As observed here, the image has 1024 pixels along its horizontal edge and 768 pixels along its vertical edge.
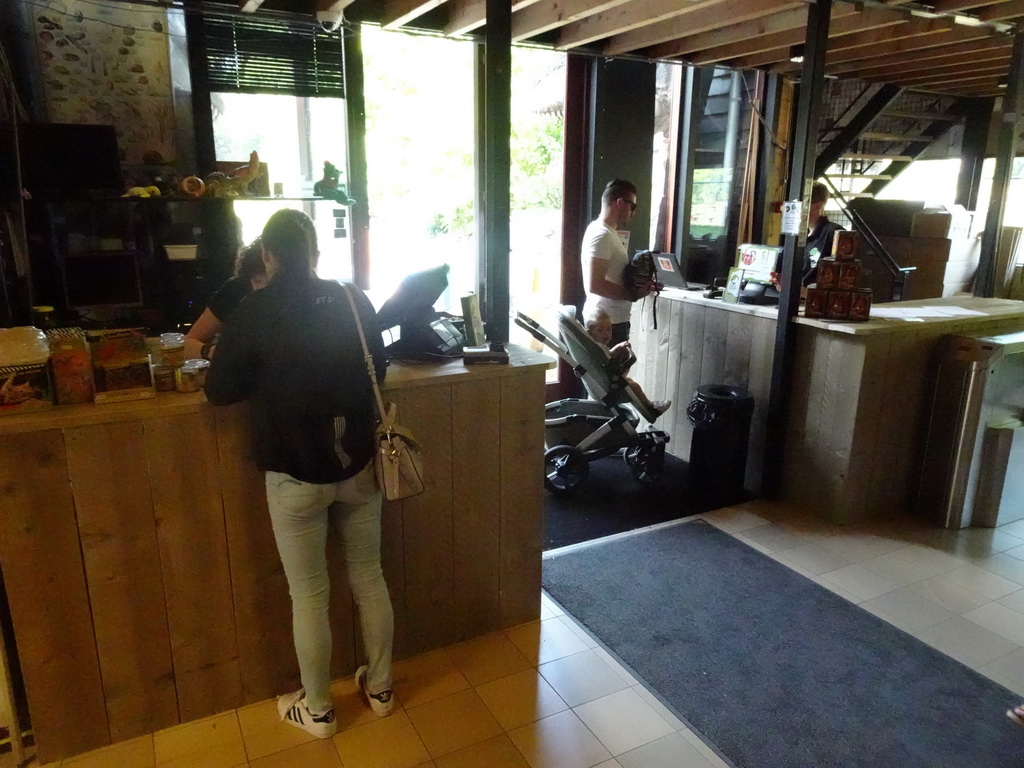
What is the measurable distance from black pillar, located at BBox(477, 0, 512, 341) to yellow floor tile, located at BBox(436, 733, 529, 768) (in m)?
1.31

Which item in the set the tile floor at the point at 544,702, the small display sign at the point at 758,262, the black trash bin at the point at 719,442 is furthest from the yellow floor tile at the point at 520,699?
the small display sign at the point at 758,262

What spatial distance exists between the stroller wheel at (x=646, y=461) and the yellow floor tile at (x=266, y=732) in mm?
2309

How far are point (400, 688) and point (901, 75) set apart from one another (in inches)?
207

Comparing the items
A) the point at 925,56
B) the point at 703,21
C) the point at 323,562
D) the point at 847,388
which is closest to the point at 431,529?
the point at 323,562

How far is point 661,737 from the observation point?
2133mm

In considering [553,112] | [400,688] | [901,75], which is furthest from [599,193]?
[400,688]

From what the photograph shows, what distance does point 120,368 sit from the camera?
192cm

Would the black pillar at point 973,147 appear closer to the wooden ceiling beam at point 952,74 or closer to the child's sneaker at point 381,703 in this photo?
the wooden ceiling beam at point 952,74

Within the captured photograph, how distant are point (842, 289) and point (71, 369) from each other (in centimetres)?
318

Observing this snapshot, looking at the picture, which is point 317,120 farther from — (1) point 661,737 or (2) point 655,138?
(1) point 661,737

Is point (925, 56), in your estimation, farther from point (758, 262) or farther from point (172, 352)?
point (172, 352)

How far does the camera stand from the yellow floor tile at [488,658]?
2.41 m

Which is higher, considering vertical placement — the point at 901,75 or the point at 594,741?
the point at 901,75

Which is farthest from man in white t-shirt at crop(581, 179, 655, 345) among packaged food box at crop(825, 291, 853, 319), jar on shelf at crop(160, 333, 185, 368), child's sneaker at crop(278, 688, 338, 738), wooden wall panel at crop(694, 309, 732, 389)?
child's sneaker at crop(278, 688, 338, 738)
